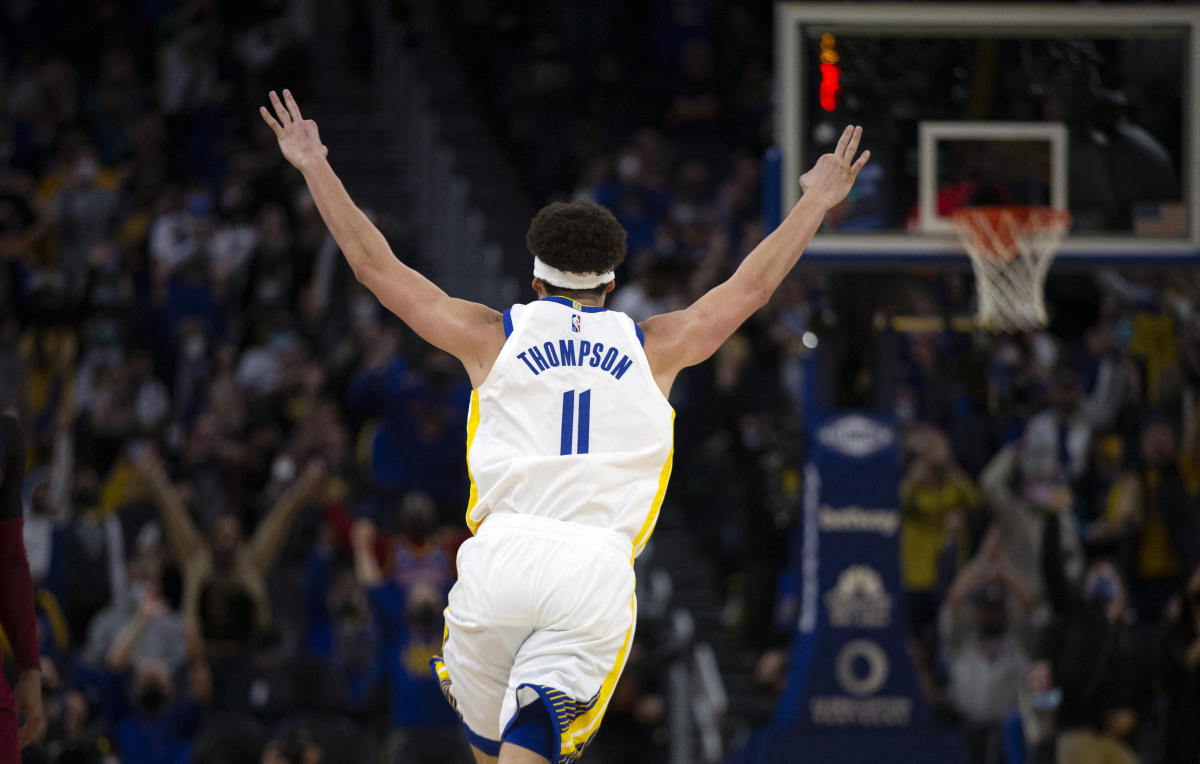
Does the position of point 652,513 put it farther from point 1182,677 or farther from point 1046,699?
point 1182,677

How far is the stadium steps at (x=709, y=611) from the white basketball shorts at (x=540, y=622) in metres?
7.23

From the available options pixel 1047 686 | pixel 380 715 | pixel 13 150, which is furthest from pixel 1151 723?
pixel 13 150

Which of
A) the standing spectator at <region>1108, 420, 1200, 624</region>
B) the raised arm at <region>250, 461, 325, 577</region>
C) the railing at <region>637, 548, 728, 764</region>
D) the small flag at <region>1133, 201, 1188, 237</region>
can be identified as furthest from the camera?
the raised arm at <region>250, 461, 325, 577</region>

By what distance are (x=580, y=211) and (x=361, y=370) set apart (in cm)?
903

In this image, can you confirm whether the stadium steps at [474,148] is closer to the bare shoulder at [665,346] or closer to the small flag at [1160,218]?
the small flag at [1160,218]

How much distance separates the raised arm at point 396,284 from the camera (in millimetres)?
4871

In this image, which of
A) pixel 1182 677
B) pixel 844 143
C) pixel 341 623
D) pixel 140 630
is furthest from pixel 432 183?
pixel 844 143

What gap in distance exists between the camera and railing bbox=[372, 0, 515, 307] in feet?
52.3

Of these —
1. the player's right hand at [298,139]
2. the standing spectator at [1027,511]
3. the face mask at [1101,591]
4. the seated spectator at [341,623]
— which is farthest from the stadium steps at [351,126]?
the player's right hand at [298,139]

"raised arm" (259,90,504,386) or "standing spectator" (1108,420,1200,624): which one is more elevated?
"raised arm" (259,90,504,386)

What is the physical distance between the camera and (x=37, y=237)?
15.5m

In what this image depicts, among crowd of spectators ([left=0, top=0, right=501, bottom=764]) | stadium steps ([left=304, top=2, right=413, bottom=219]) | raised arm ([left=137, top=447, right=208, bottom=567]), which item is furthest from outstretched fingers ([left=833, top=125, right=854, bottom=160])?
stadium steps ([left=304, top=2, right=413, bottom=219])

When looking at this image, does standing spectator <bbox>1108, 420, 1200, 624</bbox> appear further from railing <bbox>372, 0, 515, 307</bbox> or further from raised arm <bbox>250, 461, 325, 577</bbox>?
railing <bbox>372, 0, 515, 307</bbox>

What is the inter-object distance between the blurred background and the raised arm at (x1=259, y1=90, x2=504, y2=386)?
527cm
